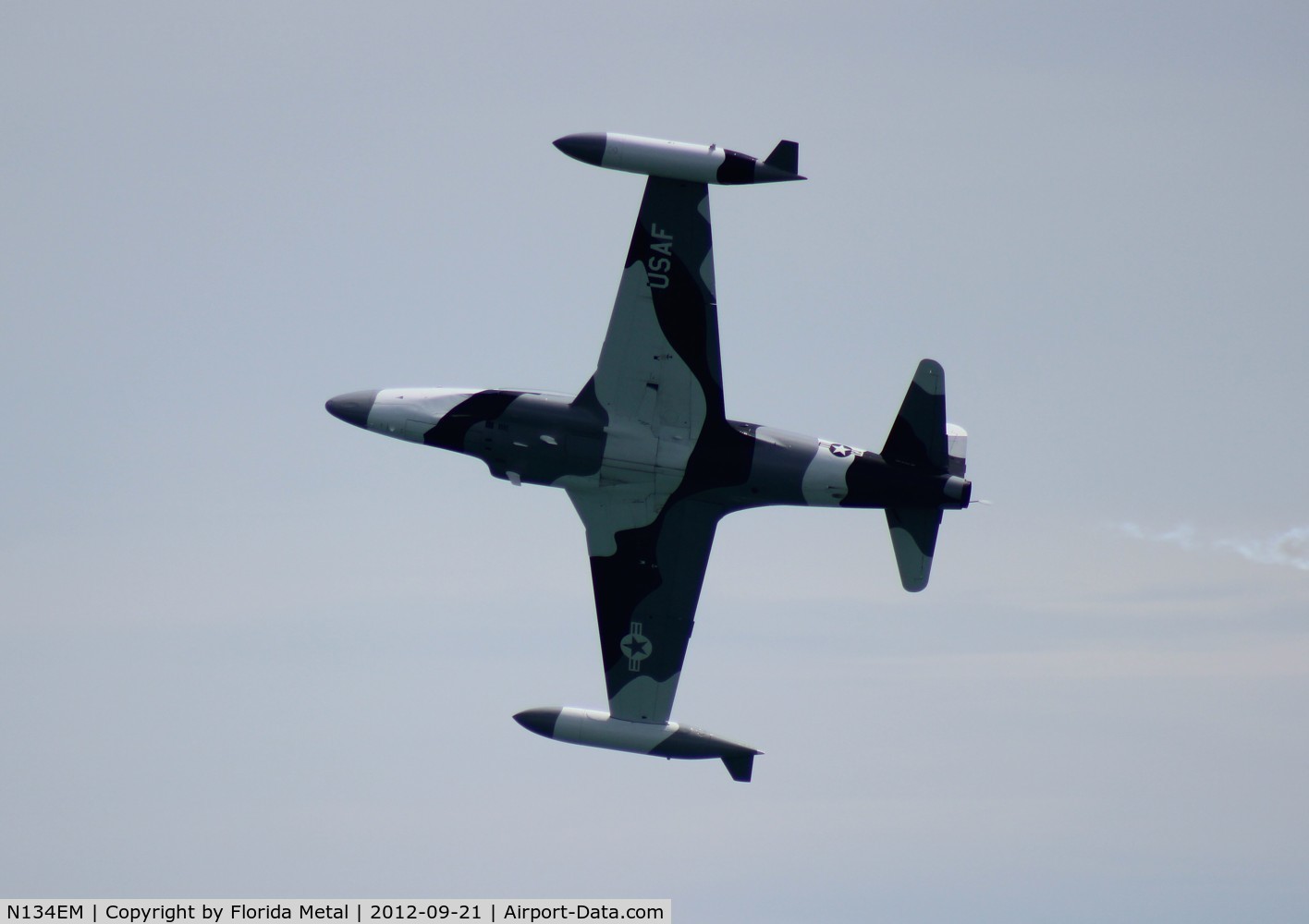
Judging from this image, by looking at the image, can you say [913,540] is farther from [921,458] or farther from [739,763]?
[739,763]

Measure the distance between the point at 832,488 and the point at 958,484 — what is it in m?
3.29

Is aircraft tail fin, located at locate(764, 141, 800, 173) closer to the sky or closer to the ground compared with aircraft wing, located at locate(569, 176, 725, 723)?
closer to the sky

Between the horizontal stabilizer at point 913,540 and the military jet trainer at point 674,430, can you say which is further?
the horizontal stabilizer at point 913,540

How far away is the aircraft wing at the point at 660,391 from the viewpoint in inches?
1860

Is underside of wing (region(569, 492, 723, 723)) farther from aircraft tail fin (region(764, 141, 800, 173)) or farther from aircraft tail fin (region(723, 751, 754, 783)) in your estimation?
aircraft tail fin (region(764, 141, 800, 173))

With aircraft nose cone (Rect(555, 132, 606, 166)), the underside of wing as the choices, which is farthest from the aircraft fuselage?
aircraft nose cone (Rect(555, 132, 606, 166))

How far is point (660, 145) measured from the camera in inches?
1812

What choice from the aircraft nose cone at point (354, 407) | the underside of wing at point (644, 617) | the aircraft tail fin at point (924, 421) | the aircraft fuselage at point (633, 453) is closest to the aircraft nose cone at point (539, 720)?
the underside of wing at point (644, 617)

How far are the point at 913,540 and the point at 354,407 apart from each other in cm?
1544

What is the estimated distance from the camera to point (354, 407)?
48344 mm

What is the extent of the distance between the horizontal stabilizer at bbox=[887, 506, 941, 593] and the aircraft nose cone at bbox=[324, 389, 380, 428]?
46.7 feet

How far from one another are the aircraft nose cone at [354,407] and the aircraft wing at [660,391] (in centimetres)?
572

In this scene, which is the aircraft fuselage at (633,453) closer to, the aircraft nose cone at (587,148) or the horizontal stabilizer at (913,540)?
the horizontal stabilizer at (913,540)

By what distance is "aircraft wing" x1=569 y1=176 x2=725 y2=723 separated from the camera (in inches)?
1860
